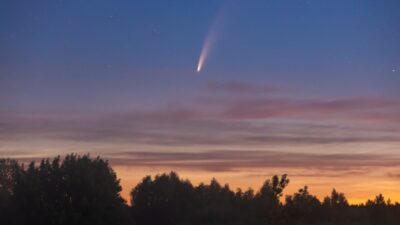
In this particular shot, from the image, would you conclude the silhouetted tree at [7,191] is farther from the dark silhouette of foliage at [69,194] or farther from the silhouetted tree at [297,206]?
the silhouetted tree at [297,206]

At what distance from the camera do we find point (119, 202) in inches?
3265

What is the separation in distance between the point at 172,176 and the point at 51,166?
28.7 m

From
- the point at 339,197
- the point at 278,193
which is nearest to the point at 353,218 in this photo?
the point at 339,197

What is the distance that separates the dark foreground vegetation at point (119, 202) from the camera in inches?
3125

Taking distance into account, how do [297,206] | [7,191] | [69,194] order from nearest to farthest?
[297,206] → [69,194] → [7,191]

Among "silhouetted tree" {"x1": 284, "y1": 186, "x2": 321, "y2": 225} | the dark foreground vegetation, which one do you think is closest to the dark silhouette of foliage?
the dark foreground vegetation

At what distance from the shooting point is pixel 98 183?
A: 83312mm

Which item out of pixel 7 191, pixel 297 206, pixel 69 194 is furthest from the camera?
pixel 7 191

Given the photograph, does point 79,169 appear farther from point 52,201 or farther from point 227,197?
point 227,197

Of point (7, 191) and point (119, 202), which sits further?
point (7, 191)

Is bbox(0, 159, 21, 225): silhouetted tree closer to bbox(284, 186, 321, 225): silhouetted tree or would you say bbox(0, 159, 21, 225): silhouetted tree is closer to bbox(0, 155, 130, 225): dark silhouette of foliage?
bbox(0, 155, 130, 225): dark silhouette of foliage

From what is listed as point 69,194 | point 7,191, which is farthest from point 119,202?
point 7,191

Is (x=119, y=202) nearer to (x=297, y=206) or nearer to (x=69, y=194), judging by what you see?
(x=69, y=194)

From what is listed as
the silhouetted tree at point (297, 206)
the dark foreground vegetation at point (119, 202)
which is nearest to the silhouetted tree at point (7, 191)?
the dark foreground vegetation at point (119, 202)
